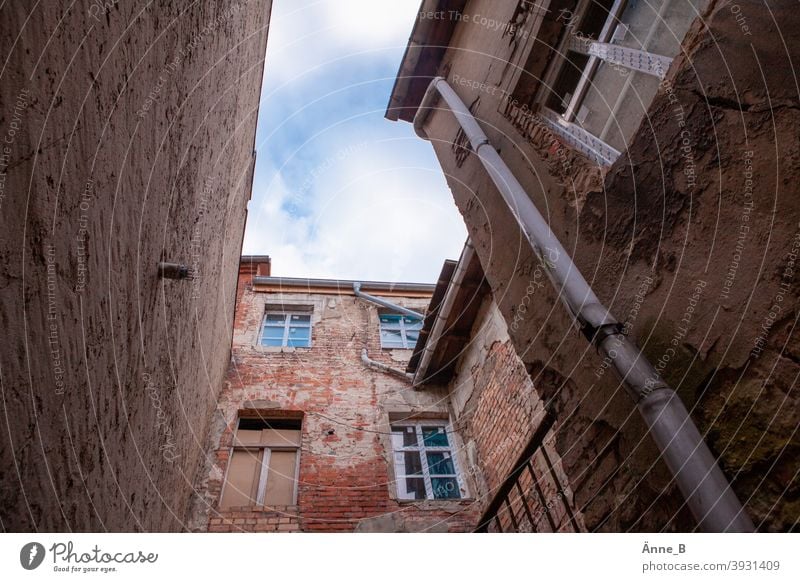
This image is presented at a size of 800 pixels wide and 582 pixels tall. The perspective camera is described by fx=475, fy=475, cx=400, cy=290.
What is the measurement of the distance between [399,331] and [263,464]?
388 centimetres

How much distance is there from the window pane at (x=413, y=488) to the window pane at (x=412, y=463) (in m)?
0.12

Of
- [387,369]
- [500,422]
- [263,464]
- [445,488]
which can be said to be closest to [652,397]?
[500,422]

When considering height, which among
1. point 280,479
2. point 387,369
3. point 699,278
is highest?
point 387,369

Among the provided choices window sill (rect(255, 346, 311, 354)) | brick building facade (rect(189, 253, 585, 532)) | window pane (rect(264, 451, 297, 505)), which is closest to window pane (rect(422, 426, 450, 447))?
brick building facade (rect(189, 253, 585, 532))

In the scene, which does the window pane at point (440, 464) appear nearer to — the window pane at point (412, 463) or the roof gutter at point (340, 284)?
the window pane at point (412, 463)

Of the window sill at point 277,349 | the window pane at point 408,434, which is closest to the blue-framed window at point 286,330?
the window sill at point 277,349

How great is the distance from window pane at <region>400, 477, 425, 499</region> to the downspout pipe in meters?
1.74

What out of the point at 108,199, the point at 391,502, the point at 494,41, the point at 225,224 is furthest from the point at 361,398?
the point at 108,199

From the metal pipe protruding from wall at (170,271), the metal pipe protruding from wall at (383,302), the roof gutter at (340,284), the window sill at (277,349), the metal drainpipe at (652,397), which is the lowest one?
the metal drainpipe at (652,397)

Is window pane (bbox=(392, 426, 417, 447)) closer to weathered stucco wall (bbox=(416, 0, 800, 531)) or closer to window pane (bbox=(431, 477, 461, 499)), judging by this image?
window pane (bbox=(431, 477, 461, 499))

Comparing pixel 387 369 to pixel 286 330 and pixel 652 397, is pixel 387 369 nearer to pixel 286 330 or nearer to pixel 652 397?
pixel 286 330

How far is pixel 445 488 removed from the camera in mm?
6980

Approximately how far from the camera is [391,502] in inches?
261

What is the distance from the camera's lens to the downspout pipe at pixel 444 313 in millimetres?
6789
